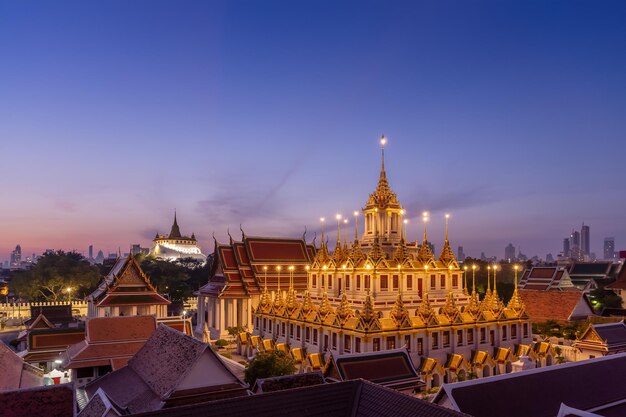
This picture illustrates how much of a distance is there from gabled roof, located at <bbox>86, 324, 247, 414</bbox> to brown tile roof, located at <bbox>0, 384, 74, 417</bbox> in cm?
219

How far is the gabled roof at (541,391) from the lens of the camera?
14602 mm

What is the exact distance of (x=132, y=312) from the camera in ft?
127

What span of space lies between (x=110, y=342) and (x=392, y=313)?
1527 centimetres

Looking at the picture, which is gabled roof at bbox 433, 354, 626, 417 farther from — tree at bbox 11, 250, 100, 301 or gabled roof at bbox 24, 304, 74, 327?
tree at bbox 11, 250, 100, 301

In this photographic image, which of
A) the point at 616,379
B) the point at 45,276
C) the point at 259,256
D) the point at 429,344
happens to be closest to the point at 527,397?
the point at 616,379

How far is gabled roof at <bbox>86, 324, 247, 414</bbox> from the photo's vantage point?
55.8 ft

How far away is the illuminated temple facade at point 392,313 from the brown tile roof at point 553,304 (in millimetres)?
9274

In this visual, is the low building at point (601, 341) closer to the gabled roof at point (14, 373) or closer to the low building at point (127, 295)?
the gabled roof at point (14, 373)

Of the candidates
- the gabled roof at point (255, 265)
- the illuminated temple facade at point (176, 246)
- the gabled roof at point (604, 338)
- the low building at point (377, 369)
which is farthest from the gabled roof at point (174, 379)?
the illuminated temple facade at point (176, 246)

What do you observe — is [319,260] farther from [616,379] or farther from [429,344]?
[616,379]

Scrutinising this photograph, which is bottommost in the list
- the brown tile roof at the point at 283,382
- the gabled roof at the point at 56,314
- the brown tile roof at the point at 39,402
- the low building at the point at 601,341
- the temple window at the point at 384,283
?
the gabled roof at the point at 56,314

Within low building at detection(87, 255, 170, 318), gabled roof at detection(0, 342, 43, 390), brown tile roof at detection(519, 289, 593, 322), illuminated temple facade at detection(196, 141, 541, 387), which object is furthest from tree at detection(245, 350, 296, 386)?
brown tile roof at detection(519, 289, 593, 322)

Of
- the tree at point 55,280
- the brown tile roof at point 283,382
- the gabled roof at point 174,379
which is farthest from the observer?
the tree at point 55,280

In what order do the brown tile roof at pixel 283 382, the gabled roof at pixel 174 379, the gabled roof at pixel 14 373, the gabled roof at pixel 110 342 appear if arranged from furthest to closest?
the gabled roof at pixel 110 342 → the gabled roof at pixel 14 373 → the brown tile roof at pixel 283 382 → the gabled roof at pixel 174 379
